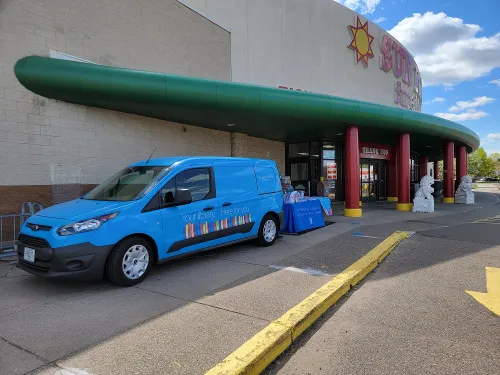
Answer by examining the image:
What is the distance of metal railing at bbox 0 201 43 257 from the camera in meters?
7.04

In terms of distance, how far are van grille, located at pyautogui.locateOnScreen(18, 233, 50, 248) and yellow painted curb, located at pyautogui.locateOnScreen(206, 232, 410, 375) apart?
3015 mm

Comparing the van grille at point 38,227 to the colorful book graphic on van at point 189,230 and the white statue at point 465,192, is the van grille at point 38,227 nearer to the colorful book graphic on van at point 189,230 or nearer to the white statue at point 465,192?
the colorful book graphic on van at point 189,230

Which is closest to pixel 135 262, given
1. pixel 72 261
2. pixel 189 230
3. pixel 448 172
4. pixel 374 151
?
pixel 72 261

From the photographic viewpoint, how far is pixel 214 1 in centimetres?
1240

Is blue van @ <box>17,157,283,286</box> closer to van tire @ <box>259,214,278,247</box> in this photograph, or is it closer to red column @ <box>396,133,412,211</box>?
→ van tire @ <box>259,214,278,247</box>

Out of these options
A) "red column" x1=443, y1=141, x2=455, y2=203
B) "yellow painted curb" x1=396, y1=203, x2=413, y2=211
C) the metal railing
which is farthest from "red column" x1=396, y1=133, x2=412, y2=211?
the metal railing

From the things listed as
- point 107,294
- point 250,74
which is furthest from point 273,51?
point 107,294

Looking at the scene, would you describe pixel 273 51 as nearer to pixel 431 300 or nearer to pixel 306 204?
pixel 306 204

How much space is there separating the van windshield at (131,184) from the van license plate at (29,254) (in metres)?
1.18

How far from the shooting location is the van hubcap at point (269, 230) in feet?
23.6

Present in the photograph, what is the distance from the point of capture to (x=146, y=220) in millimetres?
4879

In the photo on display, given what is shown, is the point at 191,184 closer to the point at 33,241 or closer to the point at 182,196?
the point at 182,196

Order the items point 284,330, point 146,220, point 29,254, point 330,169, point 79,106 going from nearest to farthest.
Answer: point 284,330 < point 29,254 < point 146,220 < point 79,106 < point 330,169

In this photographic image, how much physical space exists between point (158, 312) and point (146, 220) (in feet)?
4.89
